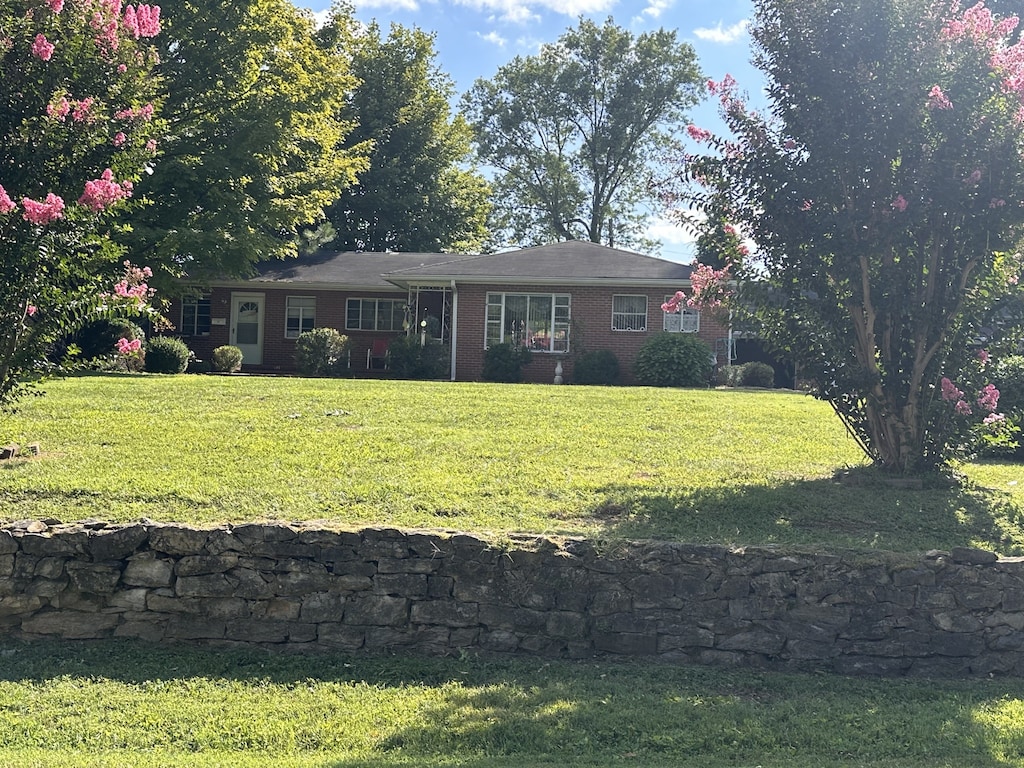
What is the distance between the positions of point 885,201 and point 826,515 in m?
2.56

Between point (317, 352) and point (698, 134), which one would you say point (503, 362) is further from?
point (698, 134)

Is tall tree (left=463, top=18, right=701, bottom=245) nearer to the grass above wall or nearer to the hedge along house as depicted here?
the hedge along house

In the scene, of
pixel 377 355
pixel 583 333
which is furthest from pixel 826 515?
pixel 377 355

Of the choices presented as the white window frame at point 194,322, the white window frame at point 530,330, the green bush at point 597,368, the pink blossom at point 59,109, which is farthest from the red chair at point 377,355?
the pink blossom at point 59,109

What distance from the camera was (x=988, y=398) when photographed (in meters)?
6.96

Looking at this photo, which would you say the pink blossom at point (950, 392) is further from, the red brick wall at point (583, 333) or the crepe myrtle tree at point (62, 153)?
the red brick wall at point (583, 333)

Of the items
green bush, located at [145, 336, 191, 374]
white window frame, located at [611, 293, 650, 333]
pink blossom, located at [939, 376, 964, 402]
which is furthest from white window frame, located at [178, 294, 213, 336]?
pink blossom, located at [939, 376, 964, 402]

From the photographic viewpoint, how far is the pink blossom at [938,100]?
6605 mm

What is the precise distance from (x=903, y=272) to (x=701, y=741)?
448cm

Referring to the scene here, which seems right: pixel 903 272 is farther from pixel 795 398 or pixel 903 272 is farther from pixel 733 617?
pixel 795 398

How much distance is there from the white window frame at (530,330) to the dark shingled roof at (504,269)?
21.4 inches

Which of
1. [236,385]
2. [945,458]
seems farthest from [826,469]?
[236,385]

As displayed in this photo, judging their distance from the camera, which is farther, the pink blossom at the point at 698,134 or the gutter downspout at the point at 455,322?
the gutter downspout at the point at 455,322

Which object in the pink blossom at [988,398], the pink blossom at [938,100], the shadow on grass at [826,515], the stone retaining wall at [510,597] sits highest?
the pink blossom at [938,100]
